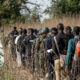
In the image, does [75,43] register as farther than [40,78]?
No

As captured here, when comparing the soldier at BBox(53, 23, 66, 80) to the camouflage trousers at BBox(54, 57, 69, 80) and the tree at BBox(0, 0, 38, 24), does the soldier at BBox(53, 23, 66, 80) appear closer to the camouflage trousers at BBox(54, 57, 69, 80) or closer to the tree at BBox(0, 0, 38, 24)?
the camouflage trousers at BBox(54, 57, 69, 80)

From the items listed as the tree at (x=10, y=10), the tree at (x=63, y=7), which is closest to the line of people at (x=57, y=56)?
the tree at (x=63, y=7)

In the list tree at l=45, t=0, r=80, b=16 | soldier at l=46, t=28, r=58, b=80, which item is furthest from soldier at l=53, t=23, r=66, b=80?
tree at l=45, t=0, r=80, b=16

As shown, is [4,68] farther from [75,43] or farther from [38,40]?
[75,43]

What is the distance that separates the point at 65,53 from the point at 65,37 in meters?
0.39

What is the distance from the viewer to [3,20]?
103ft

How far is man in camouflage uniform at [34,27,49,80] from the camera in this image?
6207mm

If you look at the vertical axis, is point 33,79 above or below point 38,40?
below

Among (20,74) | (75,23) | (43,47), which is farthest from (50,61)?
(75,23)

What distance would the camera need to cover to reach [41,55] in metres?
6.29

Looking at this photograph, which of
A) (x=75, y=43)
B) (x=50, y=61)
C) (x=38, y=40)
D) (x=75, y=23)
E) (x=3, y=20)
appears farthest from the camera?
(x=3, y=20)

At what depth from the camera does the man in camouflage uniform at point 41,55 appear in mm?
6207

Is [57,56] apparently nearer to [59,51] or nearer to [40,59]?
[59,51]

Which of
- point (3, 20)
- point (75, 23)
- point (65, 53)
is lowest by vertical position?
point (3, 20)
